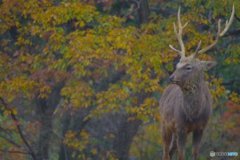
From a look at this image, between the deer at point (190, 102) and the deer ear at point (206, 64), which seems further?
the deer ear at point (206, 64)

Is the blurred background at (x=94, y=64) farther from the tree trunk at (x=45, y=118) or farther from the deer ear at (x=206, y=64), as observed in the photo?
the deer ear at (x=206, y=64)

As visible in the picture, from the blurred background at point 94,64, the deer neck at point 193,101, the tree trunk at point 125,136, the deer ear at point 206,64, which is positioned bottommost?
the tree trunk at point 125,136

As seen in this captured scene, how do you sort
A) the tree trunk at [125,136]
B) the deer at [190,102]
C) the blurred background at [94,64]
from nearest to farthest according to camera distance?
1. the deer at [190,102]
2. the blurred background at [94,64]
3. the tree trunk at [125,136]

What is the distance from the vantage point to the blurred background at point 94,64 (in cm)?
1755

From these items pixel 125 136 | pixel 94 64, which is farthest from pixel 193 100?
pixel 125 136

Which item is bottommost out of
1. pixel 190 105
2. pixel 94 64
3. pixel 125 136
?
pixel 125 136

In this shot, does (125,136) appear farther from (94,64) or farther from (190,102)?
(190,102)

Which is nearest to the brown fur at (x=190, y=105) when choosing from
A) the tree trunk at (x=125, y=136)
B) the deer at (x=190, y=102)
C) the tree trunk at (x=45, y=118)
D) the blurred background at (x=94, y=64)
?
the deer at (x=190, y=102)

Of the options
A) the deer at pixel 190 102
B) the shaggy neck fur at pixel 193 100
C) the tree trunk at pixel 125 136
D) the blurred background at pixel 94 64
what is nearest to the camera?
the deer at pixel 190 102

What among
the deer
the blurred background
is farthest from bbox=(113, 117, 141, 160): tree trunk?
the deer

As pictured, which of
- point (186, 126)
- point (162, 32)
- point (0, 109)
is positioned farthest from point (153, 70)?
point (186, 126)

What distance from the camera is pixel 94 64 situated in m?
18.0

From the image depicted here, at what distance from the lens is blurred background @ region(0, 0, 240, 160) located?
17.5 m

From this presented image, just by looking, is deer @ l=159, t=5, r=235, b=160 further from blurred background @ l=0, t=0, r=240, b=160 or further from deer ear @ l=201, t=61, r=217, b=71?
blurred background @ l=0, t=0, r=240, b=160
